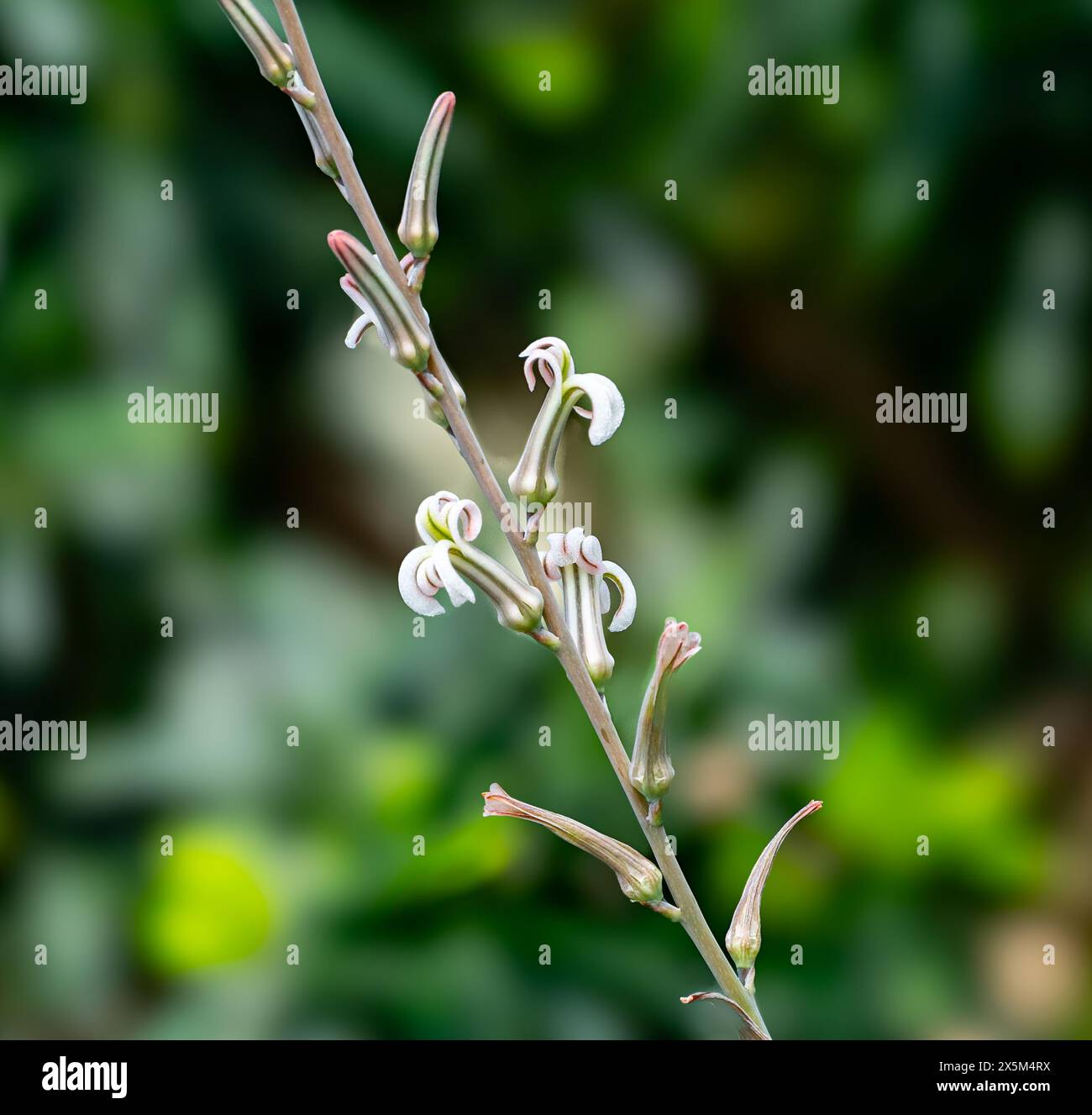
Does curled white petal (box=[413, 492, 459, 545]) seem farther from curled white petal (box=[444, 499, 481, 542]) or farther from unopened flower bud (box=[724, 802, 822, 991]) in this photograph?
unopened flower bud (box=[724, 802, 822, 991])

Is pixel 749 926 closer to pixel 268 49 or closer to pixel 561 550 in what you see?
pixel 561 550

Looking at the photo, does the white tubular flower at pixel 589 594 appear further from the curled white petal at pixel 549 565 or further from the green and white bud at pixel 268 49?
the green and white bud at pixel 268 49

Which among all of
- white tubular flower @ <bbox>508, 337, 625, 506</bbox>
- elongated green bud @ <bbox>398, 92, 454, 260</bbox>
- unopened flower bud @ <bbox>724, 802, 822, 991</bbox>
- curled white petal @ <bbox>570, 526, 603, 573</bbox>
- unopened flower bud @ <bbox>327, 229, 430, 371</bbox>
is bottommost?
unopened flower bud @ <bbox>724, 802, 822, 991</bbox>

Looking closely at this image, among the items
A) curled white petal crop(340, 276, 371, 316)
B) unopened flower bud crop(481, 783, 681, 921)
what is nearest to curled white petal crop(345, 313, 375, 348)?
curled white petal crop(340, 276, 371, 316)

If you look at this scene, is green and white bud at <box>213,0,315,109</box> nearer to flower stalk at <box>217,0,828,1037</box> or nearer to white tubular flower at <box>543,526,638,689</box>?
flower stalk at <box>217,0,828,1037</box>

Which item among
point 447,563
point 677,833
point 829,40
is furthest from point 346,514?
point 447,563

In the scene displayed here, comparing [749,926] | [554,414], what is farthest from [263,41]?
[749,926]

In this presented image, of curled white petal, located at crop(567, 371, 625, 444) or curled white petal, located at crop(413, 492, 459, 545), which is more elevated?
curled white petal, located at crop(567, 371, 625, 444)
